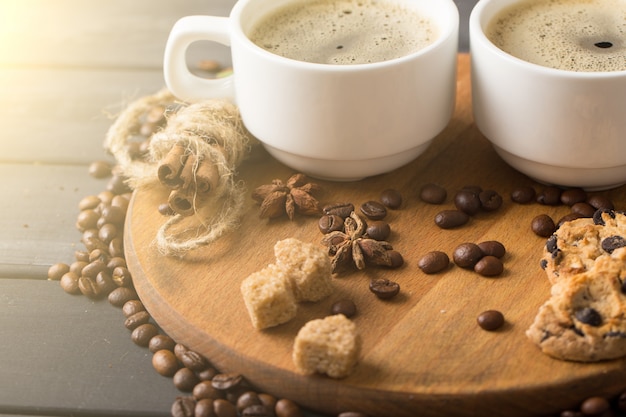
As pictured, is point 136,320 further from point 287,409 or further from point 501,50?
point 501,50

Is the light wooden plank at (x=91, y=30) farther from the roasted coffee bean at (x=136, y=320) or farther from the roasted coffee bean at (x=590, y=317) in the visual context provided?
the roasted coffee bean at (x=590, y=317)

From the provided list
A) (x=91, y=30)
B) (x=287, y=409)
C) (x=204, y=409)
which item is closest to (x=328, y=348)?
(x=287, y=409)

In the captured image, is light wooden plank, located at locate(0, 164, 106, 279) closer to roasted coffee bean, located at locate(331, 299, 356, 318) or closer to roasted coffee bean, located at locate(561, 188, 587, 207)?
roasted coffee bean, located at locate(331, 299, 356, 318)

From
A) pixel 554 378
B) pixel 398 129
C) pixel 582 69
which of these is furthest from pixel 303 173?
pixel 554 378

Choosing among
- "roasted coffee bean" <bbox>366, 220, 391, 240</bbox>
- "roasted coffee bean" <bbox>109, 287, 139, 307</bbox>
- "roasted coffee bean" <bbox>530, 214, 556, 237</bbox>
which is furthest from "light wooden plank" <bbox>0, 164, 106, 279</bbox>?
"roasted coffee bean" <bbox>530, 214, 556, 237</bbox>

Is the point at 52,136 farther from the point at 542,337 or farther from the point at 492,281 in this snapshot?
the point at 542,337

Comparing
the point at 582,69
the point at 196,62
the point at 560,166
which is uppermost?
the point at 582,69
